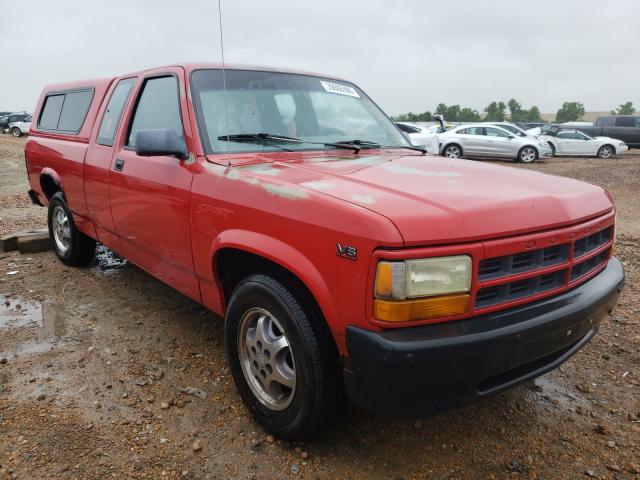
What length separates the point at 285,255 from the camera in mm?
2211

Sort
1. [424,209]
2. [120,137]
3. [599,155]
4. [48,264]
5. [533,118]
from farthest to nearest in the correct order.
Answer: [533,118] → [599,155] → [48,264] → [120,137] → [424,209]

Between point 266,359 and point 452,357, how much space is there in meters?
1.00

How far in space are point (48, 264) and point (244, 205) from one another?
385 cm

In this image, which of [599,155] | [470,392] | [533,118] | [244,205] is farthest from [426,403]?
[533,118]

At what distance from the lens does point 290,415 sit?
2.40m

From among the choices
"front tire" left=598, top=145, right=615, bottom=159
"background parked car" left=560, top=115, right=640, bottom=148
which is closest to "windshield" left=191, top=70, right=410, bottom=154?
"front tire" left=598, top=145, right=615, bottom=159

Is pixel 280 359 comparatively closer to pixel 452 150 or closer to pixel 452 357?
pixel 452 357

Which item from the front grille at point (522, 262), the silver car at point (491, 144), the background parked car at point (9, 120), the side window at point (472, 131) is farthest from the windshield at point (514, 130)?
the background parked car at point (9, 120)

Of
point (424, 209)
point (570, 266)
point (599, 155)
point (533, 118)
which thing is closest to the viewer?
point (424, 209)

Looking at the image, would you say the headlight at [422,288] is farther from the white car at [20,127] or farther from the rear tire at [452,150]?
the white car at [20,127]

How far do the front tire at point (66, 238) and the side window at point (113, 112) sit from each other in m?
1.20

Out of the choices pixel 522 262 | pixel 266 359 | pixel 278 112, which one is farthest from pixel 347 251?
pixel 278 112

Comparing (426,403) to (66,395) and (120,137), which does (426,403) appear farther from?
(120,137)

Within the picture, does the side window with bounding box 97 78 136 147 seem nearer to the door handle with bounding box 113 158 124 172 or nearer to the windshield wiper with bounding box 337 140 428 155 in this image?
the door handle with bounding box 113 158 124 172
